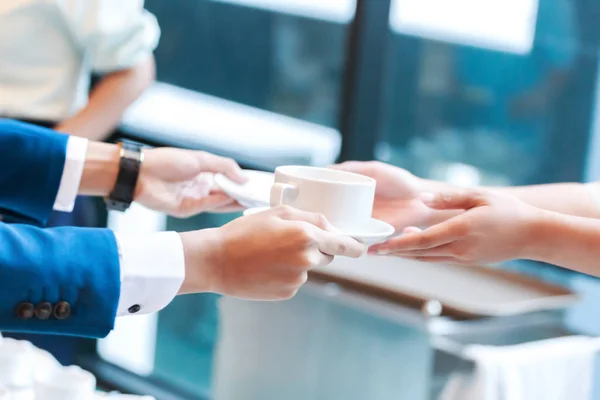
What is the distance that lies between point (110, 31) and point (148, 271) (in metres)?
1.38

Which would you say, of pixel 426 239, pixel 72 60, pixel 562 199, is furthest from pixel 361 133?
pixel 426 239

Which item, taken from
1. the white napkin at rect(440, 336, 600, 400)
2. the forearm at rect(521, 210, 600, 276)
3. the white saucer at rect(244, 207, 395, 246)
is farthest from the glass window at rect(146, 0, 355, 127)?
the white saucer at rect(244, 207, 395, 246)

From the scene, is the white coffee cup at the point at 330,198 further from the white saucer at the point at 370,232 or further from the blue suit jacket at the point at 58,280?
the blue suit jacket at the point at 58,280

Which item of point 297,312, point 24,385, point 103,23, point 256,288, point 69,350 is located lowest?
point 69,350

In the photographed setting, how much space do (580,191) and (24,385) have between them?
3.57 ft

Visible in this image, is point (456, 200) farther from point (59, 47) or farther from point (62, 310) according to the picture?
point (59, 47)

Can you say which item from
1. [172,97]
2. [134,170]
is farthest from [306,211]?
[172,97]

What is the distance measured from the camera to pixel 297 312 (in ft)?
7.34

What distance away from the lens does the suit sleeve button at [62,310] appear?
1.08m

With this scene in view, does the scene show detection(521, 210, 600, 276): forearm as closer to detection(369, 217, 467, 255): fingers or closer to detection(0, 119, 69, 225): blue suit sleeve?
detection(369, 217, 467, 255): fingers

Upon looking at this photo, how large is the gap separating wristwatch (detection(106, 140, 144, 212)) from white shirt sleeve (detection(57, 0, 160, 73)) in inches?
29.3

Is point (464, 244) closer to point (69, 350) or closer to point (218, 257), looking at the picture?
point (218, 257)

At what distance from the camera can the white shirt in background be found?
7.55ft

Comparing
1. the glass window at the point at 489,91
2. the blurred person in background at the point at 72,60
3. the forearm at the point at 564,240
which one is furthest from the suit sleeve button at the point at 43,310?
the glass window at the point at 489,91
